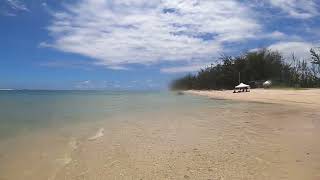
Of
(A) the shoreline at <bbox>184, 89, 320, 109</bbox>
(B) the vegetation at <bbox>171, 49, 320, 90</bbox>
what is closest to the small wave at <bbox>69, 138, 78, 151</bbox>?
(A) the shoreline at <bbox>184, 89, 320, 109</bbox>

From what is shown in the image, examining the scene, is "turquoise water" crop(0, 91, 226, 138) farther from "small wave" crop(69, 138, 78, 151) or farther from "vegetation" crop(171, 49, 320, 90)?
"vegetation" crop(171, 49, 320, 90)

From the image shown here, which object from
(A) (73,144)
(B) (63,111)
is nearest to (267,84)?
(B) (63,111)

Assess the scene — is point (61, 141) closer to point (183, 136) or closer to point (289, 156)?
point (183, 136)

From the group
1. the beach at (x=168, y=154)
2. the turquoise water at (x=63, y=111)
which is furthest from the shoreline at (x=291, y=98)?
the beach at (x=168, y=154)

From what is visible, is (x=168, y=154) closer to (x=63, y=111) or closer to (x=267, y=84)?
(x=63, y=111)

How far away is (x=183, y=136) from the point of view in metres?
10.9

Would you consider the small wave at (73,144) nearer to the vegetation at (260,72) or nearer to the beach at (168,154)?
the beach at (168,154)

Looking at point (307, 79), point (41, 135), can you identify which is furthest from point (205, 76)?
point (41, 135)

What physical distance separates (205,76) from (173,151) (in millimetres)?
90832

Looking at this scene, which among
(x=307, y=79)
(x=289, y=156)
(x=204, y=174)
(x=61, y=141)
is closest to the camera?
(x=204, y=174)

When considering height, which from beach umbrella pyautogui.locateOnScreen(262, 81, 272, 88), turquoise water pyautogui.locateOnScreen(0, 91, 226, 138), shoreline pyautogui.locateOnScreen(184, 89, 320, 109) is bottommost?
turquoise water pyautogui.locateOnScreen(0, 91, 226, 138)

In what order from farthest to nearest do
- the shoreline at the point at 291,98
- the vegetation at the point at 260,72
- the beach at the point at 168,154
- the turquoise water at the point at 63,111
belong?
the vegetation at the point at 260,72 < the shoreline at the point at 291,98 < the turquoise water at the point at 63,111 < the beach at the point at 168,154

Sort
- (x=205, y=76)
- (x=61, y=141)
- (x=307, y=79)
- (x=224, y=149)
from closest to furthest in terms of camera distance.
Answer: (x=224, y=149) → (x=61, y=141) → (x=307, y=79) → (x=205, y=76)

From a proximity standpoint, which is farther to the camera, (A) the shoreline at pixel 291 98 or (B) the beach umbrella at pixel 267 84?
(B) the beach umbrella at pixel 267 84
